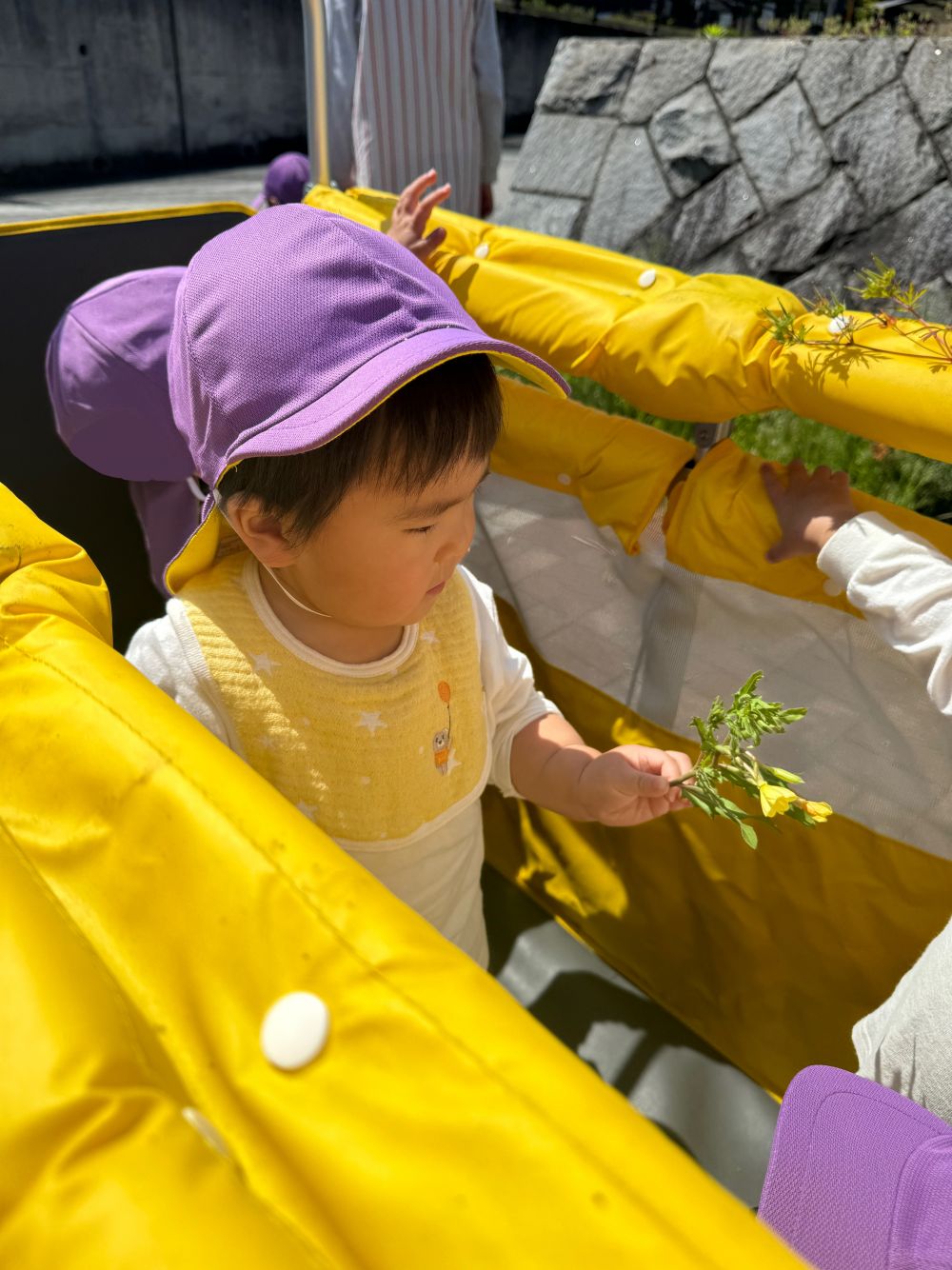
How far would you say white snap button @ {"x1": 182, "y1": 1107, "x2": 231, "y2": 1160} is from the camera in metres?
0.39

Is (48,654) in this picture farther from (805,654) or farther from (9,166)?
(9,166)

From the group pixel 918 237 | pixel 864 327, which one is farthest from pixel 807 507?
pixel 918 237

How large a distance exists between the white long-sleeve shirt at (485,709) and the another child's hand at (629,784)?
130 mm

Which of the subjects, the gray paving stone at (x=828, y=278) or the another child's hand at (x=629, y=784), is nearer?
the another child's hand at (x=629, y=784)

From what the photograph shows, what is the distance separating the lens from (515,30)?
8.83 m

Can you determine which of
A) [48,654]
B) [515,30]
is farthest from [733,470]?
[515,30]

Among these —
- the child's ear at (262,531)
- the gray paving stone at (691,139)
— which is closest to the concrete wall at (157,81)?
the gray paving stone at (691,139)

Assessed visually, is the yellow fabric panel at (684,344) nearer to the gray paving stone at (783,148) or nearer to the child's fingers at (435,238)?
the child's fingers at (435,238)

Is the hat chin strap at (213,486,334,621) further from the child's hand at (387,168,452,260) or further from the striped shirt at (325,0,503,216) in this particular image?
the striped shirt at (325,0,503,216)

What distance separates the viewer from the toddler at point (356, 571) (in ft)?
2.16

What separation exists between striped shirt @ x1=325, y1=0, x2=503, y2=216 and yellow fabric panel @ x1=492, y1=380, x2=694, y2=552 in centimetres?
160

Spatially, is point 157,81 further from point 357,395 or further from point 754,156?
point 357,395

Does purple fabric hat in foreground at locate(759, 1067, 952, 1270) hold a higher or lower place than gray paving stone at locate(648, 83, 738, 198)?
lower

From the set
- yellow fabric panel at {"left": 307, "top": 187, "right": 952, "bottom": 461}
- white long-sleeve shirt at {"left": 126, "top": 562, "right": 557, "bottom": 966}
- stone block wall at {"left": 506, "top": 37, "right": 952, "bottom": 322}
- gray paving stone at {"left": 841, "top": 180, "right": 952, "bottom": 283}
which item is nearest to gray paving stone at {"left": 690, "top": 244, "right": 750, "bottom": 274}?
stone block wall at {"left": 506, "top": 37, "right": 952, "bottom": 322}
